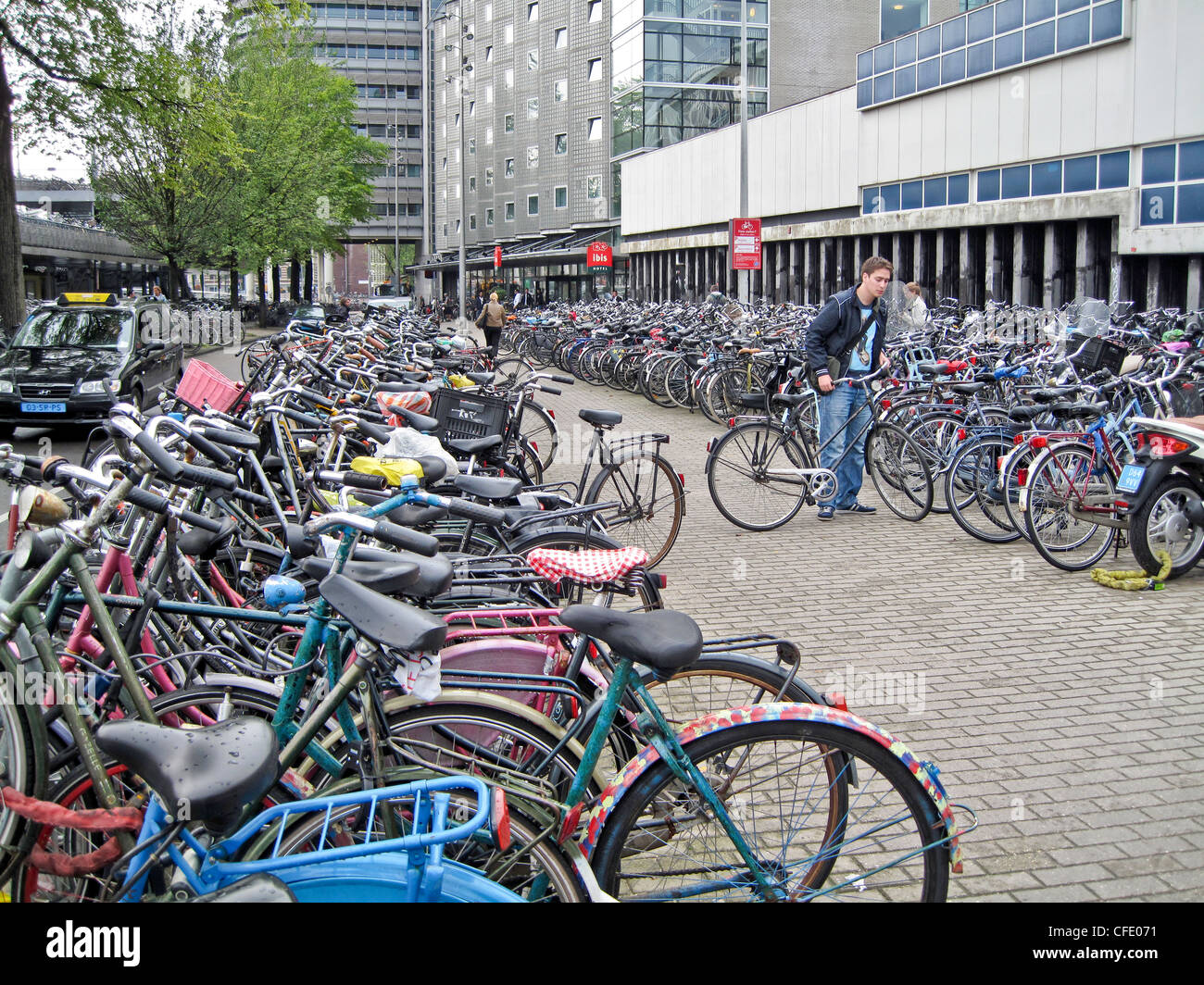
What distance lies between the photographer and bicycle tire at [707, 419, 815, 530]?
9141 mm

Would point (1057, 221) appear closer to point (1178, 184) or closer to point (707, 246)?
point (1178, 184)

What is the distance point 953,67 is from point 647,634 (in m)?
27.4

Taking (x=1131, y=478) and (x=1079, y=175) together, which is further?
(x=1079, y=175)

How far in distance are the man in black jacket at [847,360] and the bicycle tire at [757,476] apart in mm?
356

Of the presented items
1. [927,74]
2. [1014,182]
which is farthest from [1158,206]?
[927,74]

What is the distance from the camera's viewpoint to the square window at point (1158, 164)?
2055cm

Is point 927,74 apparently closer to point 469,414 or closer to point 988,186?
point 988,186

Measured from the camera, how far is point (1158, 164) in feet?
68.3

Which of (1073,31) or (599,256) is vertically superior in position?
(1073,31)

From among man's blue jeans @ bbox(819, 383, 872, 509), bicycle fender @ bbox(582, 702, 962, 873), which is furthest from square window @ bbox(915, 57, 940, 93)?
bicycle fender @ bbox(582, 702, 962, 873)

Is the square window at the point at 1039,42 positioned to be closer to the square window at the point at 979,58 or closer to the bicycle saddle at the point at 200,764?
the square window at the point at 979,58

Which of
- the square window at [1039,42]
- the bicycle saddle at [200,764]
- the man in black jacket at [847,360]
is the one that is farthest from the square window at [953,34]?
the bicycle saddle at [200,764]

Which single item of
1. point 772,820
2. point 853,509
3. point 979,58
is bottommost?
point 853,509
